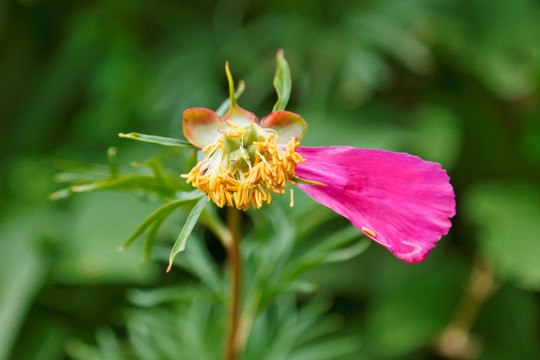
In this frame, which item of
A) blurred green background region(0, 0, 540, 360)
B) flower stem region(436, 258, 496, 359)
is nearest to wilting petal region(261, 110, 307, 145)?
blurred green background region(0, 0, 540, 360)

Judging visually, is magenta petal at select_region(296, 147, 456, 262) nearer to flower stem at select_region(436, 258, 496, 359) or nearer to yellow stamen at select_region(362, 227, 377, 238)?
yellow stamen at select_region(362, 227, 377, 238)

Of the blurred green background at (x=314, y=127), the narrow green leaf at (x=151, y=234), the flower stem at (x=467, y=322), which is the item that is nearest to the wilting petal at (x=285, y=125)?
the narrow green leaf at (x=151, y=234)

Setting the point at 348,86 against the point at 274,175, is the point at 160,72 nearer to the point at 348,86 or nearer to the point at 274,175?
the point at 348,86

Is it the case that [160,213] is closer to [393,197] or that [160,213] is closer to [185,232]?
[185,232]

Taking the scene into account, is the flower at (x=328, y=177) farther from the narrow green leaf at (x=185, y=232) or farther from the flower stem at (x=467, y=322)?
the flower stem at (x=467, y=322)

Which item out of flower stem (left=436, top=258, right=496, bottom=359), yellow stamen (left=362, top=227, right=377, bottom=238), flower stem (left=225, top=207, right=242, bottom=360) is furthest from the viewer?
flower stem (left=436, top=258, right=496, bottom=359)

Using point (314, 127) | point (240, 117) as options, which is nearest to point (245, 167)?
point (240, 117)
